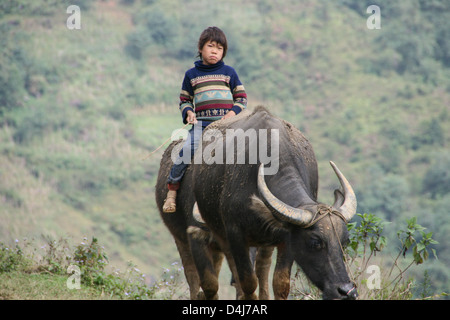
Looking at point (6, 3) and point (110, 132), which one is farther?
point (6, 3)

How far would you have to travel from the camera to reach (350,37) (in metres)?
64.8

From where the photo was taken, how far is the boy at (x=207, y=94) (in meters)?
6.02

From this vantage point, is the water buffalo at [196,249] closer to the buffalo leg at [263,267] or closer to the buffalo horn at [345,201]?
the buffalo leg at [263,267]

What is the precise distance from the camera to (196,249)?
5797mm

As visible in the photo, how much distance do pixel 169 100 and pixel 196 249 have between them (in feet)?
160

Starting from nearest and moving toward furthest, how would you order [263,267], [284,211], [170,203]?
[284,211]
[263,267]
[170,203]

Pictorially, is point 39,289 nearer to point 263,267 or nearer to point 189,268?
point 189,268

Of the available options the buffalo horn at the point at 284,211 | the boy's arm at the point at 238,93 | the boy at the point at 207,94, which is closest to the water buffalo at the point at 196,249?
the boy at the point at 207,94

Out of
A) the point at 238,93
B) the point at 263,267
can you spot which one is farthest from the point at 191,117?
the point at 263,267

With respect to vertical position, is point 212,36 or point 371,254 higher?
point 212,36

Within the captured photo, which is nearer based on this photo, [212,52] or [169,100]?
[212,52]

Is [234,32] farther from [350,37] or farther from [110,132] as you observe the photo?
[110,132]

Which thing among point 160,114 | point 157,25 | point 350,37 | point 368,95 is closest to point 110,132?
point 160,114

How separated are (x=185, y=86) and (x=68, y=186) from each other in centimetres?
3846
